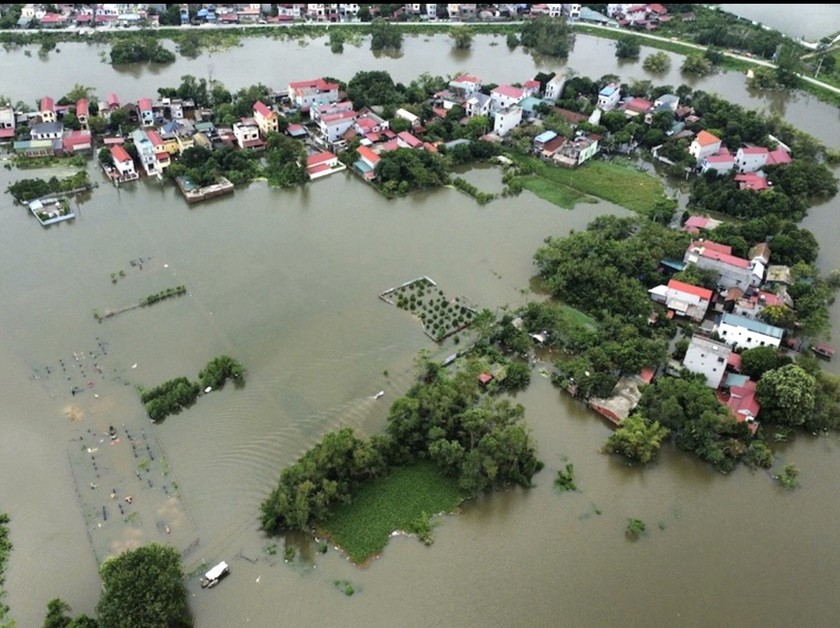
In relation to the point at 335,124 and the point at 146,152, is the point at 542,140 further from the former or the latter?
the point at 146,152

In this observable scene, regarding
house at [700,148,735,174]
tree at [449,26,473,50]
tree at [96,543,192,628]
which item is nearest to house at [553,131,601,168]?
house at [700,148,735,174]

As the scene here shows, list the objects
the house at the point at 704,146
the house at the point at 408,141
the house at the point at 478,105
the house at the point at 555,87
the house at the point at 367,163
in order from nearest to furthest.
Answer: the house at the point at 367,163 → the house at the point at 704,146 → the house at the point at 408,141 → the house at the point at 478,105 → the house at the point at 555,87

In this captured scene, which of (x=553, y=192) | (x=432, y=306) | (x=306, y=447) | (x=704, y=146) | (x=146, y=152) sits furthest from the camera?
(x=704, y=146)

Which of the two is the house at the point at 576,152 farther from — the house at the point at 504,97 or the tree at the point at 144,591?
the tree at the point at 144,591

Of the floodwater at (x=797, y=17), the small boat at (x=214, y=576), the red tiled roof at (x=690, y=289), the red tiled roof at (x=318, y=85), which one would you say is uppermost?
the floodwater at (x=797, y=17)

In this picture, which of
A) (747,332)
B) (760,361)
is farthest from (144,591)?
(747,332)

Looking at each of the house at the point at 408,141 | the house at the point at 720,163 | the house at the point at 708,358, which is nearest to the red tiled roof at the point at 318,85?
the house at the point at 408,141

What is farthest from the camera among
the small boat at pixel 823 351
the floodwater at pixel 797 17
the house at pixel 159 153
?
the floodwater at pixel 797 17
